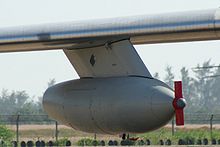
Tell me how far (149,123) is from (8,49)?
620 centimetres

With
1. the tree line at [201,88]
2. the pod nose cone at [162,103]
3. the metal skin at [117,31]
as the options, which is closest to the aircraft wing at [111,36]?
the metal skin at [117,31]

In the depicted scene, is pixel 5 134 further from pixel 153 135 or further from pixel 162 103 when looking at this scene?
pixel 162 103

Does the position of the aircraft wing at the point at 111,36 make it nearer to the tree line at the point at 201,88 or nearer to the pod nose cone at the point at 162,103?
the pod nose cone at the point at 162,103

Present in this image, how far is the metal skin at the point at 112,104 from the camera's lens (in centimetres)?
2264

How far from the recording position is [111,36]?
24.0 metres

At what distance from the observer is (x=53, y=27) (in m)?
25.2

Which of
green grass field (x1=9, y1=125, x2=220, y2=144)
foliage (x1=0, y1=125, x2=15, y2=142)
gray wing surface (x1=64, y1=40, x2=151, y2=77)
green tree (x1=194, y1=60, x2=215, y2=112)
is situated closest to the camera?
gray wing surface (x1=64, y1=40, x2=151, y2=77)

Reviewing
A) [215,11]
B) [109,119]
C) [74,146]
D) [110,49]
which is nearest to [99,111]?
[109,119]

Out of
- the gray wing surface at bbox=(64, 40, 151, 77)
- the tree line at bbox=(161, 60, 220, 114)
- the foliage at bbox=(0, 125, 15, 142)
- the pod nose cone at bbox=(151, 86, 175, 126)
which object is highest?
the tree line at bbox=(161, 60, 220, 114)

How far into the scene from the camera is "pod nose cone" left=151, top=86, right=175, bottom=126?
22.5m

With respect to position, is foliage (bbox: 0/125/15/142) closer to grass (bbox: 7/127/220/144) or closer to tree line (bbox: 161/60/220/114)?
grass (bbox: 7/127/220/144)

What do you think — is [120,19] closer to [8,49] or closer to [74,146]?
[8,49]

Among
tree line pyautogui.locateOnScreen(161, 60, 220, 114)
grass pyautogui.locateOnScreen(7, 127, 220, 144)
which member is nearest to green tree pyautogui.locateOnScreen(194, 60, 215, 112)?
tree line pyautogui.locateOnScreen(161, 60, 220, 114)

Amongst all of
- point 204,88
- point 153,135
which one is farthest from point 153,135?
point 204,88
